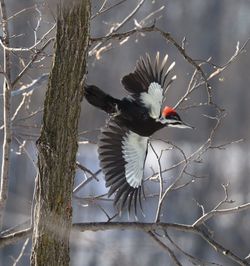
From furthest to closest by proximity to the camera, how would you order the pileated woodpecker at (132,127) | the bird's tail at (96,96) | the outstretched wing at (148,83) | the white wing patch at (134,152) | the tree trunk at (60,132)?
the white wing patch at (134,152)
the outstretched wing at (148,83)
the pileated woodpecker at (132,127)
the bird's tail at (96,96)
the tree trunk at (60,132)

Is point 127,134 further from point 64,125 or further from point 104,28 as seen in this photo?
point 104,28

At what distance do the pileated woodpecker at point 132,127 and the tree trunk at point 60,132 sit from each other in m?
1.15

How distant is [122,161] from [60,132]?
60.8 inches

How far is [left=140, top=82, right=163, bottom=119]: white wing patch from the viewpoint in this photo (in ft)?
16.2

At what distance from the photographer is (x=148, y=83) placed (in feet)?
16.5

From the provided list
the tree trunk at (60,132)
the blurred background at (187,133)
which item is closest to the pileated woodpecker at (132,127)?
the tree trunk at (60,132)

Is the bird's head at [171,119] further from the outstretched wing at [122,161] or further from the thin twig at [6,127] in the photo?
the thin twig at [6,127]

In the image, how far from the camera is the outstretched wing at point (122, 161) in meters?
4.91

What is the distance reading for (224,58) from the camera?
51.1ft

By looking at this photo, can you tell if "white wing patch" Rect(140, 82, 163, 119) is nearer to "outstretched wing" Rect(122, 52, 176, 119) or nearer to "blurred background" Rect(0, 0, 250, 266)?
"outstretched wing" Rect(122, 52, 176, 119)

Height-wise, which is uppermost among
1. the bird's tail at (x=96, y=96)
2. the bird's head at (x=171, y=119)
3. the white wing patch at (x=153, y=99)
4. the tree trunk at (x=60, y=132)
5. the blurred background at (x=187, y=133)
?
the blurred background at (x=187, y=133)

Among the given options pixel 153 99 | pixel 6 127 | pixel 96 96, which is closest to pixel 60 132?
pixel 6 127

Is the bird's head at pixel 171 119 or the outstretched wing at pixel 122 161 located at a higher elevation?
the bird's head at pixel 171 119

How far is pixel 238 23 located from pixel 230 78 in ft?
3.25
